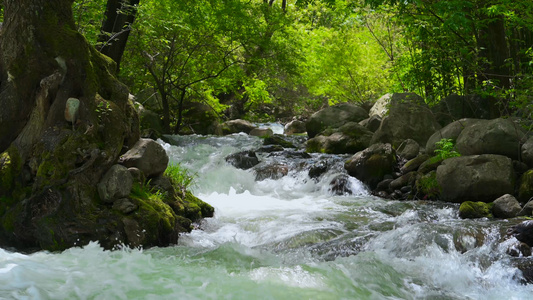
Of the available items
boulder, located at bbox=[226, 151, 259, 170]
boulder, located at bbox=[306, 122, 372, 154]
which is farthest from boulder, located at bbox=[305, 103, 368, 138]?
boulder, located at bbox=[226, 151, 259, 170]

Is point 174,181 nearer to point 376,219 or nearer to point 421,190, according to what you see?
point 376,219

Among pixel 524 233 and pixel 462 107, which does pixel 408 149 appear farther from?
pixel 524 233

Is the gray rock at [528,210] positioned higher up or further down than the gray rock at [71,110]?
further down

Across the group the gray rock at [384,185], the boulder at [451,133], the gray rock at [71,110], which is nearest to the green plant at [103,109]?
the gray rock at [71,110]

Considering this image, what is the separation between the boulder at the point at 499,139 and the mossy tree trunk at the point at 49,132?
660 centimetres

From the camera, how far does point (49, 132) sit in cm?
521

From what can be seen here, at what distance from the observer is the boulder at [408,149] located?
34.8 ft

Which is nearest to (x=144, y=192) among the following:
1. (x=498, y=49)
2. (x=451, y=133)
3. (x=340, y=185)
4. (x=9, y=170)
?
(x=9, y=170)

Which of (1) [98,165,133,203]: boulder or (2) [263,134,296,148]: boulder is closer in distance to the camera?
(1) [98,165,133,203]: boulder

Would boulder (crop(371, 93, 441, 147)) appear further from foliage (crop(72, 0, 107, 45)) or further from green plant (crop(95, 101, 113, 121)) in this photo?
green plant (crop(95, 101, 113, 121))

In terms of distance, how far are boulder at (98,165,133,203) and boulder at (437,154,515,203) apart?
231 inches

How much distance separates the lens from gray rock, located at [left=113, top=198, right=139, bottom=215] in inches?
204

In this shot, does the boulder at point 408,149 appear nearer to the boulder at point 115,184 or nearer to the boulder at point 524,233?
the boulder at point 524,233

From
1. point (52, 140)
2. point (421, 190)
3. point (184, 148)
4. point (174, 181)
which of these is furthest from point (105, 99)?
point (184, 148)
